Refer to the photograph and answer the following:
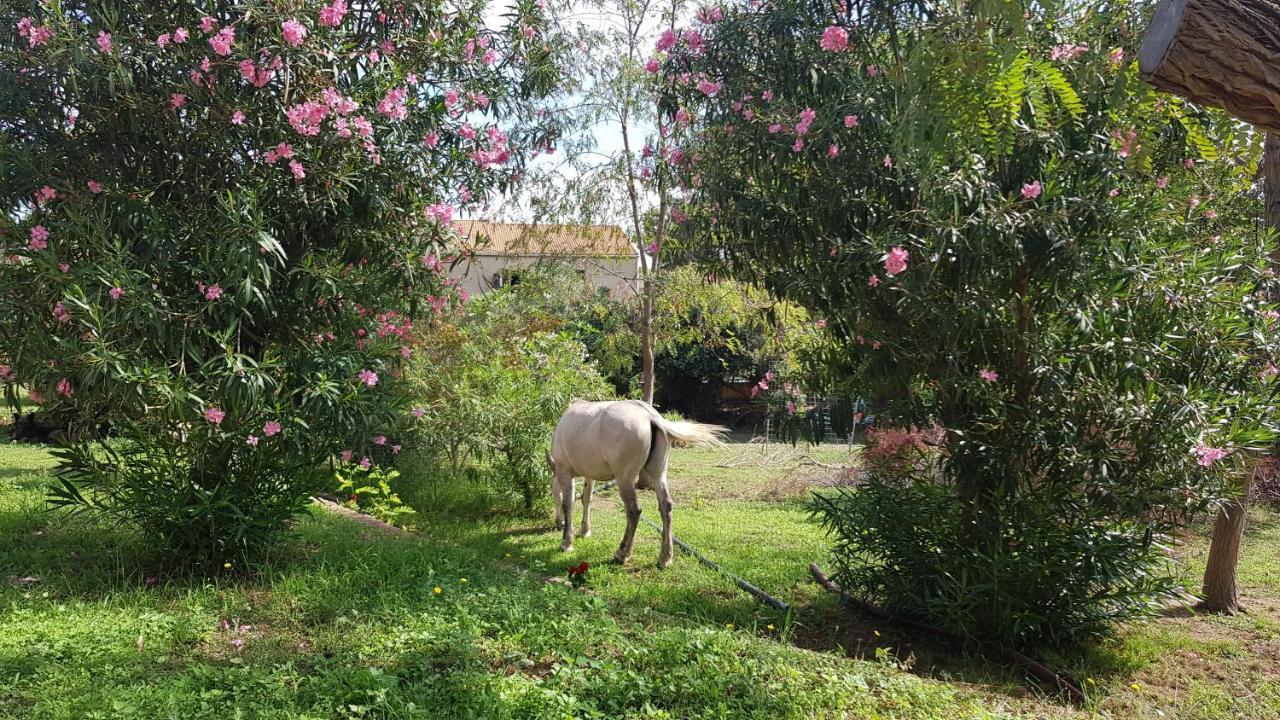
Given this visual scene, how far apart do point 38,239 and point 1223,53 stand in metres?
5.69

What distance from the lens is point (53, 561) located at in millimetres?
5645

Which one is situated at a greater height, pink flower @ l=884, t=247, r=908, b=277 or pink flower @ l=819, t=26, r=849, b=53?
pink flower @ l=819, t=26, r=849, b=53

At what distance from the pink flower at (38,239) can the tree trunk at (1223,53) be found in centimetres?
549

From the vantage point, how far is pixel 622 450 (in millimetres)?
7250

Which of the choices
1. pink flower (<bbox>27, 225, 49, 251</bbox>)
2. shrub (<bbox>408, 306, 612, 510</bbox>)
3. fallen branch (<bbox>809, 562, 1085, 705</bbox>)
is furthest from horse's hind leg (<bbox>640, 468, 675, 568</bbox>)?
pink flower (<bbox>27, 225, 49, 251</bbox>)

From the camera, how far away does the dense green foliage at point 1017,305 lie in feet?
15.5

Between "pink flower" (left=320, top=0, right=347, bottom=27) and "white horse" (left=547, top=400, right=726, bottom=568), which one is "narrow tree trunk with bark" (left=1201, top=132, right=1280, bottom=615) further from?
"pink flower" (left=320, top=0, right=347, bottom=27)

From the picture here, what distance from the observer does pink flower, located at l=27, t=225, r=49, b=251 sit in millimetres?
4715

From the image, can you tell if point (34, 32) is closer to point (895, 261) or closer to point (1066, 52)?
point (895, 261)

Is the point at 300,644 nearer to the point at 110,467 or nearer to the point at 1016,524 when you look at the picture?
the point at 110,467

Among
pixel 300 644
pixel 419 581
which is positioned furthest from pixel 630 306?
pixel 300 644

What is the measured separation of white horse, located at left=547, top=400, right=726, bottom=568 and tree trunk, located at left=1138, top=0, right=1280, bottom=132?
5.39 metres

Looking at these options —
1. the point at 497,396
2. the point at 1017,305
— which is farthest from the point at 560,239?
the point at 1017,305

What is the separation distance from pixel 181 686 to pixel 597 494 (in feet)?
25.1
